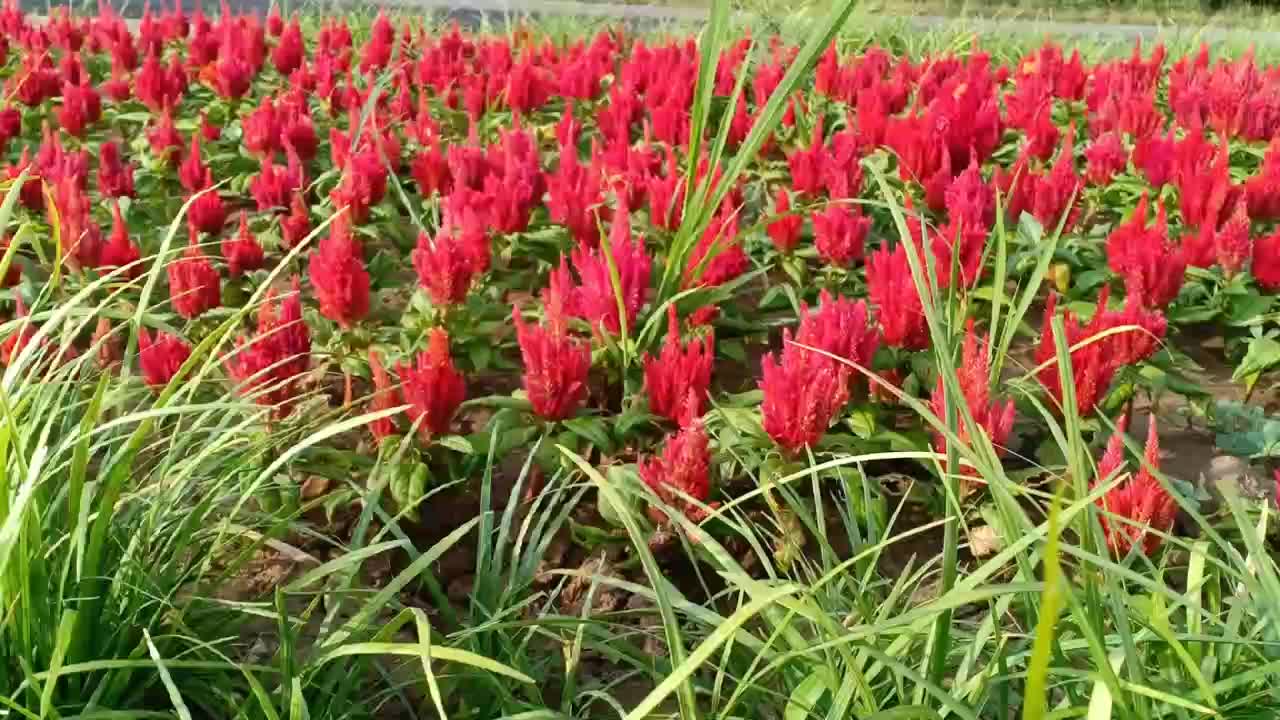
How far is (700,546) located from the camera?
6.34 ft

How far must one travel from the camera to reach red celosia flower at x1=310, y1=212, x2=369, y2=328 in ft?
7.33

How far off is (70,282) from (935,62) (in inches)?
129

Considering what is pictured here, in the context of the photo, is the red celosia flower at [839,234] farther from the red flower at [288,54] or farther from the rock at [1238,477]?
the red flower at [288,54]

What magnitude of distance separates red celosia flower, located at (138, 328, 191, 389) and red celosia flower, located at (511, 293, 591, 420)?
590mm

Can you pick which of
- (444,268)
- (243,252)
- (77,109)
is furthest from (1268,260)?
(77,109)

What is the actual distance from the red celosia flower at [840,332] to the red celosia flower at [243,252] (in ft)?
4.34

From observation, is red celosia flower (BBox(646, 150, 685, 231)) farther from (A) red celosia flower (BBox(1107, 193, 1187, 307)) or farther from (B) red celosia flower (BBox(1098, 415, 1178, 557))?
(B) red celosia flower (BBox(1098, 415, 1178, 557))

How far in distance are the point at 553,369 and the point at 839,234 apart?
927mm

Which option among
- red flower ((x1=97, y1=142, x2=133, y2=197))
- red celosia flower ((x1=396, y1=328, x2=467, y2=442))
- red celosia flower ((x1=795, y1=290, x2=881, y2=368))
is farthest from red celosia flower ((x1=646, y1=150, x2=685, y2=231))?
red flower ((x1=97, y1=142, x2=133, y2=197))

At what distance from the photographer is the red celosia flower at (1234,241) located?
104 inches

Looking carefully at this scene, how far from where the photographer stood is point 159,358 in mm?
2010

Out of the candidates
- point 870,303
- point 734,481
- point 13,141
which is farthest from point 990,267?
point 13,141

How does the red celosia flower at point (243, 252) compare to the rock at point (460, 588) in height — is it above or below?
above

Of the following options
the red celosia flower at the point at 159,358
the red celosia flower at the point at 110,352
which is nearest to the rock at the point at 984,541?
the red celosia flower at the point at 159,358
